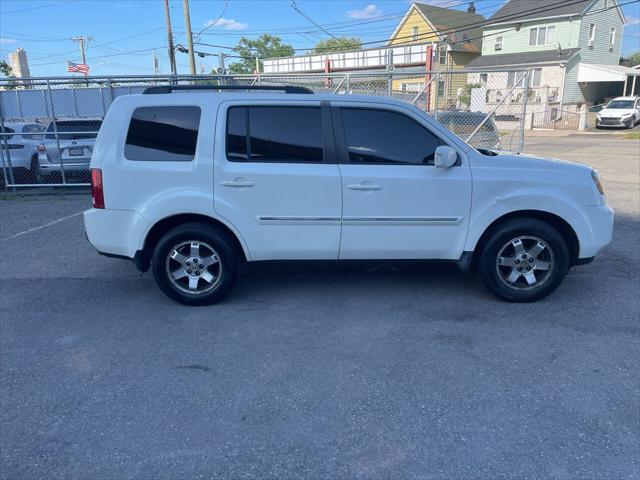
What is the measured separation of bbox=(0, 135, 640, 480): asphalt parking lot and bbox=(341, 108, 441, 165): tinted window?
A: 134 cm

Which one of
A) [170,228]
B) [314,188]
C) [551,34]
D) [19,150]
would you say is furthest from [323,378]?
[551,34]

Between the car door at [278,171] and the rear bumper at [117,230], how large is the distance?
0.76m

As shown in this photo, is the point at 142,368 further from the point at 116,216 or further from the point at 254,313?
the point at 116,216

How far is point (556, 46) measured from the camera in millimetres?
35375

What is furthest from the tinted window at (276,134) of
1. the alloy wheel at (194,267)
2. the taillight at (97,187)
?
the taillight at (97,187)

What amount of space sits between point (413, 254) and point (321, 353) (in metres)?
1.42

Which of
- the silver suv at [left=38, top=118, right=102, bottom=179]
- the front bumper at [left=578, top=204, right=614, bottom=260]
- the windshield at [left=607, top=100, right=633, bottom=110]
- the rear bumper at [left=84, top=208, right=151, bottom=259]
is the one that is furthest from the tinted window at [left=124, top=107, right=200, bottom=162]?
the windshield at [left=607, top=100, right=633, bottom=110]

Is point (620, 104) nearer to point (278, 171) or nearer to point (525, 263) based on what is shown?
point (525, 263)

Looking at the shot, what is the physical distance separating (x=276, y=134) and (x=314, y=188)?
1.99 feet

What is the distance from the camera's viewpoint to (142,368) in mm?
3791

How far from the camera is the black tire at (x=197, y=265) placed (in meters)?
4.71

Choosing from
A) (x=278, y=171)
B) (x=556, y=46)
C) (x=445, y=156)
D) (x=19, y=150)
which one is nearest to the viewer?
(x=445, y=156)

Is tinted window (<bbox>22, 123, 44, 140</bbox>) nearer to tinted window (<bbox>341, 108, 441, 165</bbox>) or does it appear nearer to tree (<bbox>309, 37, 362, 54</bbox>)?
tinted window (<bbox>341, 108, 441, 165</bbox>)

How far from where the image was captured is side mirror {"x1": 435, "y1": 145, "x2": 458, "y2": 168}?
177 inches
